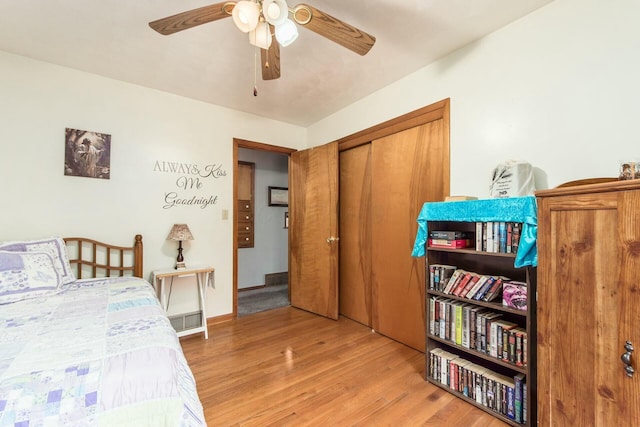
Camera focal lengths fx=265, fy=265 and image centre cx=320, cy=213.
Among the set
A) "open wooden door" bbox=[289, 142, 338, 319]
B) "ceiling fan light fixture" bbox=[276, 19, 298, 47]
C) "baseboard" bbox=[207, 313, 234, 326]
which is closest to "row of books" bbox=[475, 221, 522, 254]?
"ceiling fan light fixture" bbox=[276, 19, 298, 47]

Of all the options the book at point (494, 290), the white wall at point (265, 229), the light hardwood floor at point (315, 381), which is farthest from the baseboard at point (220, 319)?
the book at point (494, 290)

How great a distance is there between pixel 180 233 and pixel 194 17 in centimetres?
195

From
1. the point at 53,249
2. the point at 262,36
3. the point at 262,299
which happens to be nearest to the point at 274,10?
the point at 262,36

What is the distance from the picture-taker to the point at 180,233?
8.72ft

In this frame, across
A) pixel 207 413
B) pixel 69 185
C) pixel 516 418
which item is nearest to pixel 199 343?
A: pixel 207 413

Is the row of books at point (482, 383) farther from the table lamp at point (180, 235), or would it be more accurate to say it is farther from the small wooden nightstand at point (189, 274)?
the table lamp at point (180, 235)

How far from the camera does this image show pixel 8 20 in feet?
5.73

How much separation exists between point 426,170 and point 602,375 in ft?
5.50

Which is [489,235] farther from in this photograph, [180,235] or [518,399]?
[180,235]

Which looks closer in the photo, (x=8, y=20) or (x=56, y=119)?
(x=8, y=20)

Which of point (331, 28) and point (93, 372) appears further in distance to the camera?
point (331, 28)

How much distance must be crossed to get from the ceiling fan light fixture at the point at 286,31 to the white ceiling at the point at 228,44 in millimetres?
416

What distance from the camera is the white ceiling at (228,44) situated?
1.64 meters

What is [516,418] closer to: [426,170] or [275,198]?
[426,170]
